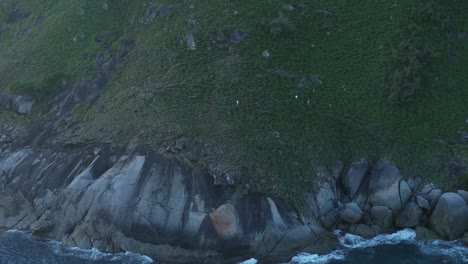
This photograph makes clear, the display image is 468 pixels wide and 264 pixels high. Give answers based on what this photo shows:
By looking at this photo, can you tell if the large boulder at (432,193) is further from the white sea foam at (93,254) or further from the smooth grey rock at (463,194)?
the white sea foam at (93,254)

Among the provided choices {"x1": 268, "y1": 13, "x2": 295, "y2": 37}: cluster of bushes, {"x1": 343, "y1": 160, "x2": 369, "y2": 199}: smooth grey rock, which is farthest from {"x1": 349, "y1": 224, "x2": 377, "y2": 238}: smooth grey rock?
{"x1": 268, "y1": 13, "x2": 295, "y2": 37}: cluster of bushes

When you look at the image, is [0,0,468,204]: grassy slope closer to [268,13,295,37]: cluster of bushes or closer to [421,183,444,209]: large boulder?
Answer: [268,13,295,37]: cluster of bushes

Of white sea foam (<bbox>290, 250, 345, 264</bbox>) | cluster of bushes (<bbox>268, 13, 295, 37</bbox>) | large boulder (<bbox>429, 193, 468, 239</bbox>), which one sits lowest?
white sea foam (<bbox>290, 250, 345, 264</bbox>)

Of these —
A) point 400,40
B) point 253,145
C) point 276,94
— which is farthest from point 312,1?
point 253,145

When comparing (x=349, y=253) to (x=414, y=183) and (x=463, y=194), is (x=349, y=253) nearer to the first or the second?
(x=414, y=183)

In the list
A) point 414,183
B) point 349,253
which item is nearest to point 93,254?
point 349,253

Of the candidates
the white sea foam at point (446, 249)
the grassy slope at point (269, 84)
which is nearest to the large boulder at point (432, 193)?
the grassy slope at point (269, 84)

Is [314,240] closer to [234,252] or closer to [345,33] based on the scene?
[234,252]
